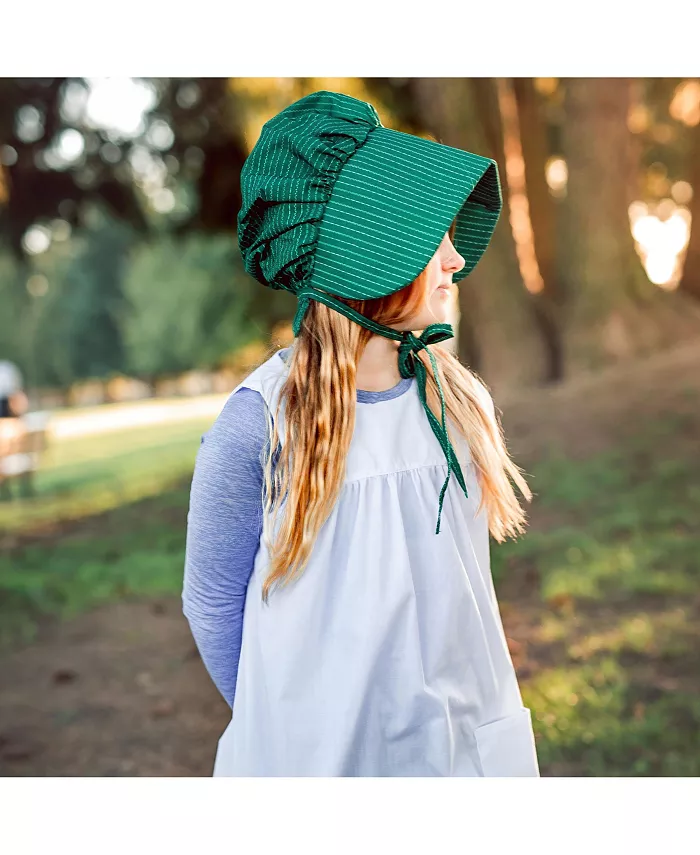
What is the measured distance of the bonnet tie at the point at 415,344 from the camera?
107 centimetres

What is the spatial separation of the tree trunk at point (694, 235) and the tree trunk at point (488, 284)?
3.05 ft

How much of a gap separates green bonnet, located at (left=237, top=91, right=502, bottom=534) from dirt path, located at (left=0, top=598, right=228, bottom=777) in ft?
6.54

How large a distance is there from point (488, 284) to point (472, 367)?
1.49 feet

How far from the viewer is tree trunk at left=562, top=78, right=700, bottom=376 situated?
4.27 meters

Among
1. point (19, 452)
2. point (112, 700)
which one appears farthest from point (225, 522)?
point (19, 452)

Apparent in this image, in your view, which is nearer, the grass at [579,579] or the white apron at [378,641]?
the white apron at [378,641]

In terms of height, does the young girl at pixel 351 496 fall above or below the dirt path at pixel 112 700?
above

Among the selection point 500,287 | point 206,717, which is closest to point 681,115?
point 500,287

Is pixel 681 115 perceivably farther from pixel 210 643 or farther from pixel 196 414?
pixel 210 643

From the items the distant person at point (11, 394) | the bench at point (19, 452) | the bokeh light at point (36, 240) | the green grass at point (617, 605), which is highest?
the bokeh light at point (36, 240)

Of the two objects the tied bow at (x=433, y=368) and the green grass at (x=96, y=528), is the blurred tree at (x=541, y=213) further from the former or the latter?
the tied bow at (x=433, y=368)

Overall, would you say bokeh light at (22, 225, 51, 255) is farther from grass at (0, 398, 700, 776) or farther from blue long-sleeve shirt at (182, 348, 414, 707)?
blue long-sleeve shirt at (182, 348, 414, 707)

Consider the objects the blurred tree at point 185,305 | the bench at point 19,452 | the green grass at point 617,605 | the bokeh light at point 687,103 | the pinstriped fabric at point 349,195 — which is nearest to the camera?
the pinstriped fabric at point 349,195

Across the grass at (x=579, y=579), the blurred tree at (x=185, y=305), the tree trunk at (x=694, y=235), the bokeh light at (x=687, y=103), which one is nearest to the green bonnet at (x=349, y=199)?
the grass at (x=579, y=579)
